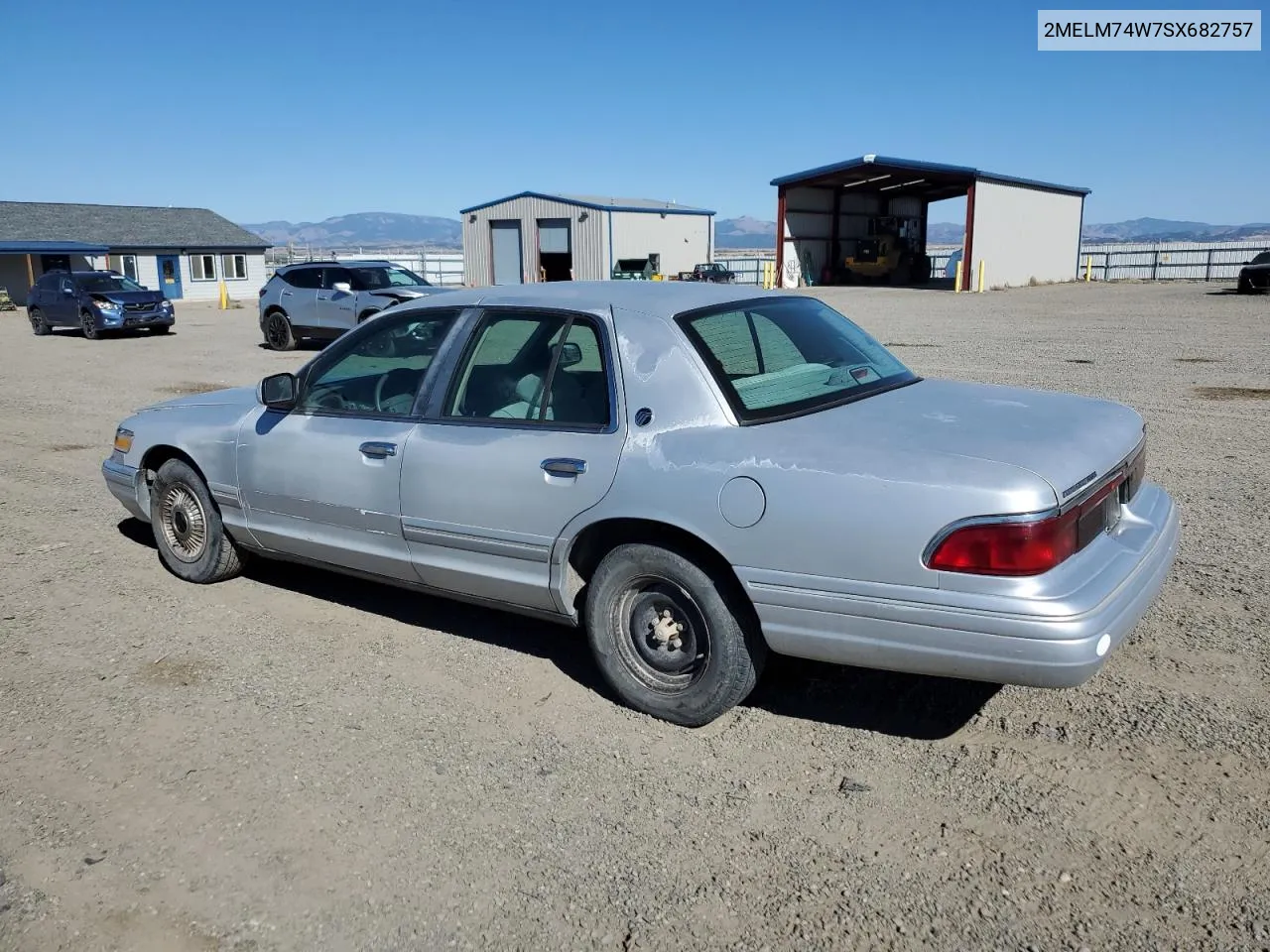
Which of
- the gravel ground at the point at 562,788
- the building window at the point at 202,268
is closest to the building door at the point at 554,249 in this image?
the building window at the point at 202,268

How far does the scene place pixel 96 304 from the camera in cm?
2314

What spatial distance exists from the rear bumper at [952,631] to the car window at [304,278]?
1761cm

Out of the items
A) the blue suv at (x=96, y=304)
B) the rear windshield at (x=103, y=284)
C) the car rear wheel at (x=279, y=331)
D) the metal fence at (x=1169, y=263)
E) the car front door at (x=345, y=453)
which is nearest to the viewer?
the car front door at (x=345, y=453)

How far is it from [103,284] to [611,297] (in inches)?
936

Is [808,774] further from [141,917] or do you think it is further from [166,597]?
[166,597]

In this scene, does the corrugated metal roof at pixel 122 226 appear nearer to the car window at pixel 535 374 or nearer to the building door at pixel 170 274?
the building door at pixel 170 274

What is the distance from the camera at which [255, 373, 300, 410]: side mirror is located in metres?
4.95

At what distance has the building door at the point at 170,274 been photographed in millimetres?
44375

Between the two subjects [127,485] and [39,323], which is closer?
[127,485]

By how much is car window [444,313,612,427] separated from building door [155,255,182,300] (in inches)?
1762

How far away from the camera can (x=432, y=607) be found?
5332 mm

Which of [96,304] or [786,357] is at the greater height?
[786,357]

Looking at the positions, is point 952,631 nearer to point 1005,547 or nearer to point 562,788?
point 1005,547

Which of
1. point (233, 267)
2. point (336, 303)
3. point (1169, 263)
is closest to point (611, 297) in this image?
point (336, 303)
